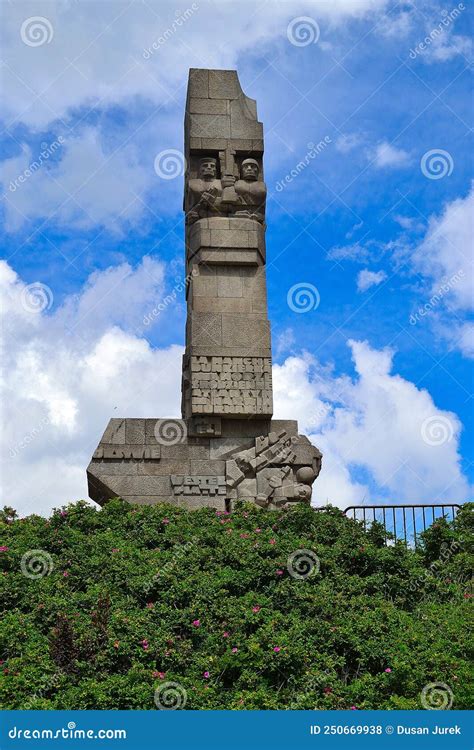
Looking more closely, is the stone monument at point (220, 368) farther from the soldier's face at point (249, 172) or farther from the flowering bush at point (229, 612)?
the flowering bush at point (229, 612)

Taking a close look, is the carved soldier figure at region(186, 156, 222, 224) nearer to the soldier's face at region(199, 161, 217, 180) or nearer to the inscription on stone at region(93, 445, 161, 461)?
the soldier's face at region(199, 161, 217, 180)

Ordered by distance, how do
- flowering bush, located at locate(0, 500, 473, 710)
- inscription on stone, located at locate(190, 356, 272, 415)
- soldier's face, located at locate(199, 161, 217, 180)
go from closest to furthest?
flowering bush, located at locate(0, 500, 473, 710), inscription on stone, located at locate(190, 356, 272, 415), soldier's face, located at locate(199, 161, 217, 180)

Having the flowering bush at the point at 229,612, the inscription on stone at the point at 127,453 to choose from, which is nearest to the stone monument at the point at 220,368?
the inscription on stone at the point at 127,453

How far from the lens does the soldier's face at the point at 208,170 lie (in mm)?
14656

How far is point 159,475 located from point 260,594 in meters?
4.34

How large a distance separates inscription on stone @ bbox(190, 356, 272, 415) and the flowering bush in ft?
7.39

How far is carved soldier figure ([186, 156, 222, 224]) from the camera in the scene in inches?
571

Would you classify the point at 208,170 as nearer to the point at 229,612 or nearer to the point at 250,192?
the point at 250,192

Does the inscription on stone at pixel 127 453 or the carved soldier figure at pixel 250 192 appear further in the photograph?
the carved soldier figure at pixel 250 192

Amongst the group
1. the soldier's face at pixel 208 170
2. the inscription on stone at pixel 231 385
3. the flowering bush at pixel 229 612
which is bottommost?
the flowering bush at pixel 229 612

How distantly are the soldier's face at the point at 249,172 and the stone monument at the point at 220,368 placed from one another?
0.05 ft

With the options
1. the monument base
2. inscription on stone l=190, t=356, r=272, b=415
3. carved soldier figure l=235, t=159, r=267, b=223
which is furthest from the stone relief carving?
the monument base

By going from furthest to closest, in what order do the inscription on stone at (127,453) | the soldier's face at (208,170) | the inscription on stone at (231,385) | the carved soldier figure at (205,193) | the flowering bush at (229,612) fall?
1. the soldier's face at (208,170)
2. the carved soldier figure at (205,193)
3. the inscription on stone at (231,385)
4. the inscription on stone at (127,453)
5. the flowering bush at (229,612)

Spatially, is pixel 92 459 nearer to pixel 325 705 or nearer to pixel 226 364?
pixel 226 364
